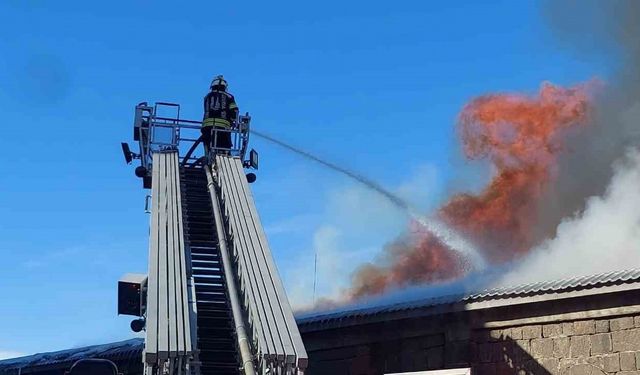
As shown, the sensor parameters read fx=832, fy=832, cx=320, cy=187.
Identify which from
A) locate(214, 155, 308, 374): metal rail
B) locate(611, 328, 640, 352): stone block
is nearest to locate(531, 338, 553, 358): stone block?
locate(611, 328, 640, 352): stone block

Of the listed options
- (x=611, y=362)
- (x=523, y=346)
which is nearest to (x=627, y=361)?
(x=611, y=362)

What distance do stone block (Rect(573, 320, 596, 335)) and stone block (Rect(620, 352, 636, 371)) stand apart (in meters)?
0.53

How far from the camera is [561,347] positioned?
1211 centimetres

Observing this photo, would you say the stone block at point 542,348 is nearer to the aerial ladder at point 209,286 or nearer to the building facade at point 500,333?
the building facade at point 500,333

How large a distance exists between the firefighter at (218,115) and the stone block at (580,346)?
8655 millimetres

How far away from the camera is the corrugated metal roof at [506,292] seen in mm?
11422

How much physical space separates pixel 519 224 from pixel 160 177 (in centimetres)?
1640

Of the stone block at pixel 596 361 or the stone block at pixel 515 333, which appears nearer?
the stone block at pixel 596 361

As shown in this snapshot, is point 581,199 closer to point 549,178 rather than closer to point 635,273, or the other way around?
point 549,178

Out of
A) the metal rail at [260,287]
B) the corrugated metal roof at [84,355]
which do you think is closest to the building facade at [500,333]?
the metal rail at [260,287]

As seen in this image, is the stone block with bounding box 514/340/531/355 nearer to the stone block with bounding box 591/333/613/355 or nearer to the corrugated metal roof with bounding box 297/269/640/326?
the corrugated metal roof with bounding box 297/269/640/326

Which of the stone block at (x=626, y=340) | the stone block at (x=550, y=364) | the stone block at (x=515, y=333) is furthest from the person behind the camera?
the stone block at (x=515, y=333)

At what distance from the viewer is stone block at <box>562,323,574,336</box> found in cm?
1202

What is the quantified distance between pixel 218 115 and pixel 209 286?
21.8 feet
